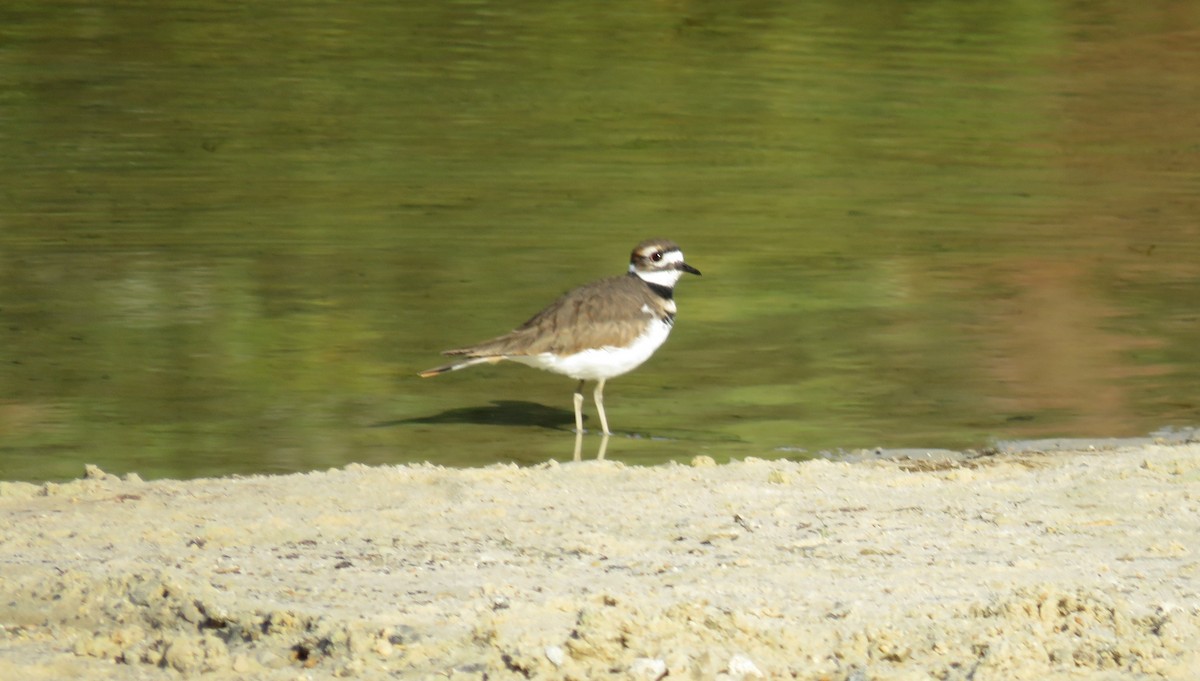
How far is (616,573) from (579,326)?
2.85 m

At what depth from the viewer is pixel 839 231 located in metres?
13.1

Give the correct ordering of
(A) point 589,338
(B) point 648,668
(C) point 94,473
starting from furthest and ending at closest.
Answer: (A) point 589,338 → (C) point 94,473 → (B) point 648,668

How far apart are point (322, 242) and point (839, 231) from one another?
3.66 m

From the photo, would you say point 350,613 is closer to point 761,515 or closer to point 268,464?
point 761,515

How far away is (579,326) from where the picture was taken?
8.52 m

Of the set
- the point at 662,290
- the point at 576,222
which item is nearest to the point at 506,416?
the point at 662,290

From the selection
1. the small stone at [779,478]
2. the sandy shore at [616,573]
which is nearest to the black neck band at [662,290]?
the sandy shore at [616,573]

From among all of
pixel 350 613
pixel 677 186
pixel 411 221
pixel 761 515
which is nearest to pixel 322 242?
pixel 411 221

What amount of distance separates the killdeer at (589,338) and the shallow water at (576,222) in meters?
0.36

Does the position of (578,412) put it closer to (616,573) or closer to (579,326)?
(579,326)

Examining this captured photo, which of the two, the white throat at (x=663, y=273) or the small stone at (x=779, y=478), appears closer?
the small stone at (x=779, y=478)

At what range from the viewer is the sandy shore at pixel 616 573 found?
16.5ft

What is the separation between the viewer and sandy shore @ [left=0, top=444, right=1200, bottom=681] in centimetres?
503

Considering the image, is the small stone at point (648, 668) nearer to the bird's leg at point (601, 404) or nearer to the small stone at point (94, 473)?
the small stone at point (94, 473)
